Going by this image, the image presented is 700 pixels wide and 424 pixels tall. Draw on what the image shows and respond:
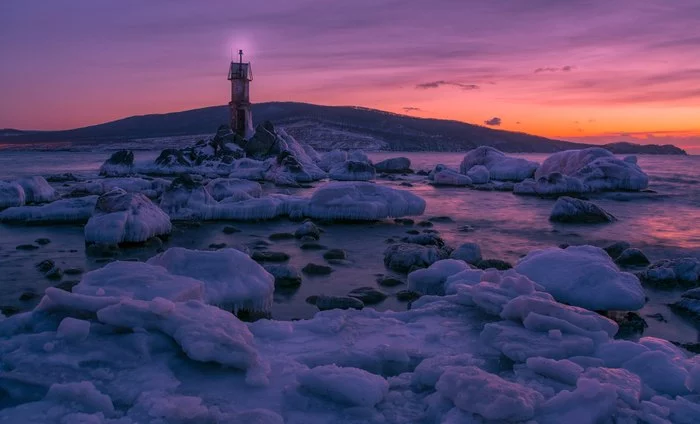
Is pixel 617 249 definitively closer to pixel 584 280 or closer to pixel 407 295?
pixel 584 280

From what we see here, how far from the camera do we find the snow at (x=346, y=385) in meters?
4.16

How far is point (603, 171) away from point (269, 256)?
2345 cm

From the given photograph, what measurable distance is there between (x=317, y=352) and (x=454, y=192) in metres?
22.8

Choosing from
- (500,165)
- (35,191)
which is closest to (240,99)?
(500,165)

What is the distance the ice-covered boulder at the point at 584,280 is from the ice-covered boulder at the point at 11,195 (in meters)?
16.3

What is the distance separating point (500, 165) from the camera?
36844 millimetres

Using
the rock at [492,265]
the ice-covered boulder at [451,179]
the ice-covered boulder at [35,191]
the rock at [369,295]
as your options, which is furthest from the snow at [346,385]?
the ice-covered boulder at [451,179]

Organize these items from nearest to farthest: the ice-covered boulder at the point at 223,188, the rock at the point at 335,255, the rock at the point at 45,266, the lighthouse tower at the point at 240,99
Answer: the rock at the point at 45,266
the rock at the point at 335,255
the ice-covered boulder at the point at 223,188
the lighthouse tower at the point at 240,99

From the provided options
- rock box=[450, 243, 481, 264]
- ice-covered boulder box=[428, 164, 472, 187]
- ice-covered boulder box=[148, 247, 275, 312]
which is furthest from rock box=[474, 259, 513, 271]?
ice-covered boulder box=[428, 164, 472, 187]

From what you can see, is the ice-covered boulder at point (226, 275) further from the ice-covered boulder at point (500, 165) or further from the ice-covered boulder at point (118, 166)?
the ice-covered boulder at point (118, 166)

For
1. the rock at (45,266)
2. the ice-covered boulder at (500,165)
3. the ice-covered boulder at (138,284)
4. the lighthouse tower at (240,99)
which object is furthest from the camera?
the lighthouse tower at (240,99)

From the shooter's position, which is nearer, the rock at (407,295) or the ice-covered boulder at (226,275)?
the ice-covered boulder at (226,275)

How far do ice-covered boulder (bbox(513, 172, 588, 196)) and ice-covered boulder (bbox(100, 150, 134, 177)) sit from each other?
26.5 m

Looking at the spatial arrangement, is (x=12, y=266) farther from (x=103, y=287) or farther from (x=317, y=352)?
(x=317, y=352)
